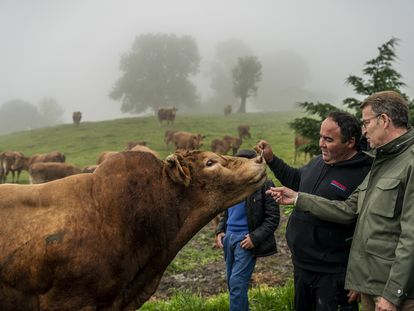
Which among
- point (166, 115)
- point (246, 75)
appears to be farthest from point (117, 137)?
point (246, 75)

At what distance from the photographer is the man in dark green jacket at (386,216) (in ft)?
9.30

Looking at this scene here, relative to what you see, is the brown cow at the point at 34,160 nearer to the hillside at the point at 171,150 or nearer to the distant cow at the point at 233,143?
the hillside at the point at 171,150

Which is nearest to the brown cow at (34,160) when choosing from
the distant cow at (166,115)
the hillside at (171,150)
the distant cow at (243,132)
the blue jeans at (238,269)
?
the hillside at (171,150)

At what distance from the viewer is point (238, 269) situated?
527cm

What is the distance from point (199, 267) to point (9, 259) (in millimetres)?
7184

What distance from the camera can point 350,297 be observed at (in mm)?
3812

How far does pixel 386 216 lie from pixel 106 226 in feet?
6.69

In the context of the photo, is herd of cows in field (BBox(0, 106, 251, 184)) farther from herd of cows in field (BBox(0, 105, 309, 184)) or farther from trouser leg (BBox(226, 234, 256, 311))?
trouser leg (BBox(226, 234, 256, 311))

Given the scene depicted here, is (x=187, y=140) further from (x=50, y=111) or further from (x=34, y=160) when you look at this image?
(x=50, y=111)

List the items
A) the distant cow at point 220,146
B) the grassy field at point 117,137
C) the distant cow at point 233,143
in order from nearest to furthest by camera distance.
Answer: the distant cow at point 220,146
the distant cow at point 233,143
the grassy field at point 117,137

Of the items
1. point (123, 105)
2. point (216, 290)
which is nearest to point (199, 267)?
point (216, 290)

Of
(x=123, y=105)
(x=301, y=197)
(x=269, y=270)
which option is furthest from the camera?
(x=123, y=105)

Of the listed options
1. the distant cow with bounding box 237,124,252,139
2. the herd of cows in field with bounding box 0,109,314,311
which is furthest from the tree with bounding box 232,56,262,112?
the herd of cows in field with bounding box 0,109,314,311

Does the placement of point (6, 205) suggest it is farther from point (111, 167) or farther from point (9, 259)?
point (111, 167)
